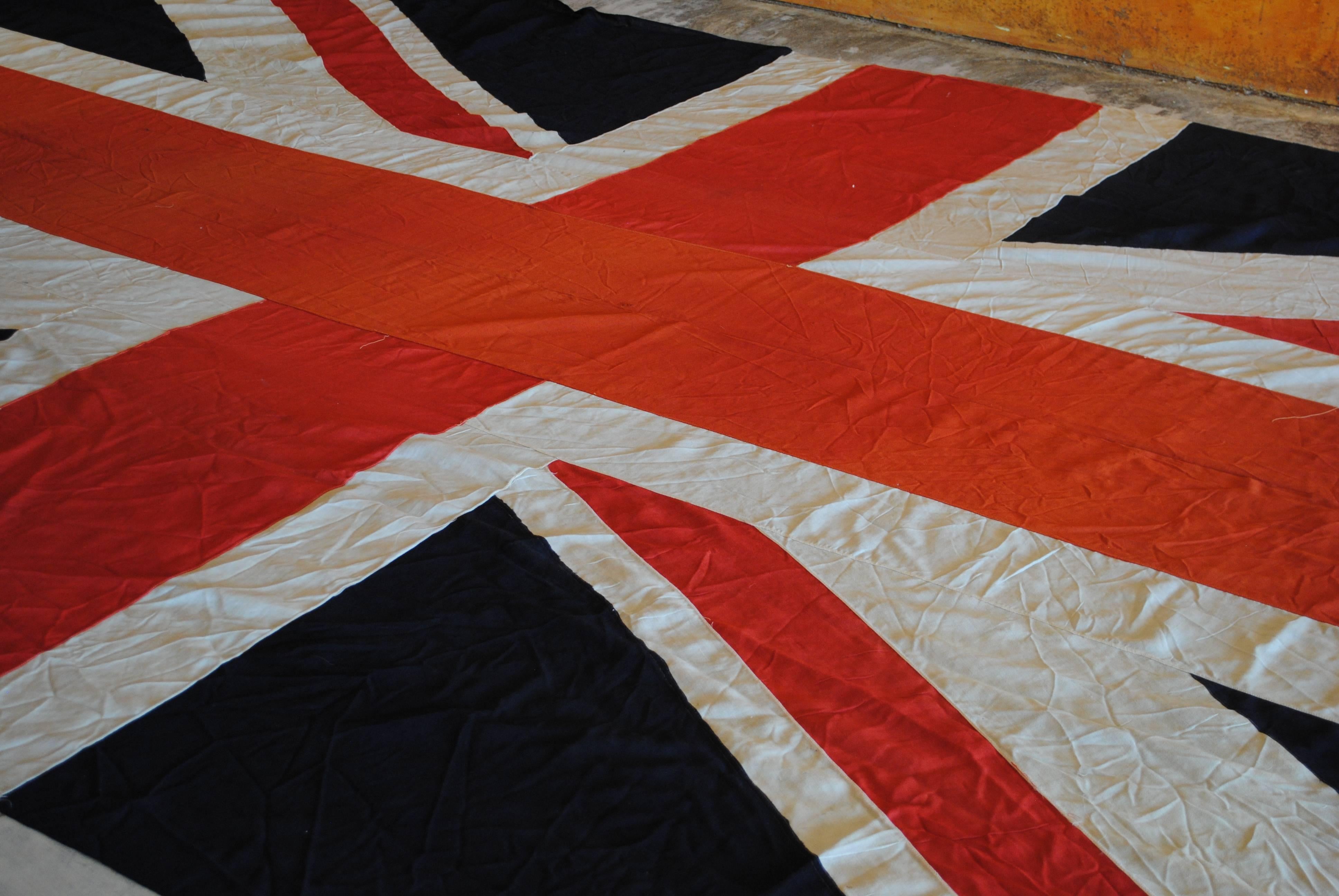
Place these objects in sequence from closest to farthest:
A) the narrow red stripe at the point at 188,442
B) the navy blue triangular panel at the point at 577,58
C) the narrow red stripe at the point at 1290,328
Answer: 1. the narrow red stripe at the point at 188,442
2. the narrow red stripe at the point at 1290,328
3. the navy blue triangular panel at the point at 577,58

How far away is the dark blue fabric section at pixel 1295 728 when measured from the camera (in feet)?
3.70

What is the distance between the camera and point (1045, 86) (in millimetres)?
2756

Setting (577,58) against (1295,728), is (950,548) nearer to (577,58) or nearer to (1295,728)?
(1295,728)

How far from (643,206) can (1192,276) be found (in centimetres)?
102

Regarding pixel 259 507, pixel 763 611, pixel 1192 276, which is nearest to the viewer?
→ pixel 763 611

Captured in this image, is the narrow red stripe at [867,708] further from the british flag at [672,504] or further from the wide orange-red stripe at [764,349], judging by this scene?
the wide orange-red stripe at [764,349]

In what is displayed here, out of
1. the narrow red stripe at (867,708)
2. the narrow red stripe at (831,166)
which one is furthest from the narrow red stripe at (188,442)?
the narrow red stripe at (831,166)

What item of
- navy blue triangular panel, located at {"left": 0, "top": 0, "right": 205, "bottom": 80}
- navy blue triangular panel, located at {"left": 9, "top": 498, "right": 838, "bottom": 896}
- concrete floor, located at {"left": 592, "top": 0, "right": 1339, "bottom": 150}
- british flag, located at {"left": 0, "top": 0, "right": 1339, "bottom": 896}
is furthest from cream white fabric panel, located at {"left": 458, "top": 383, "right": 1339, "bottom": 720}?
navy blue triangular panel, located at {"left": 0, "top": 0, "right": 205, "bottom": 80}

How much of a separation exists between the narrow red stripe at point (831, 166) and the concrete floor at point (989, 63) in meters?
0.27

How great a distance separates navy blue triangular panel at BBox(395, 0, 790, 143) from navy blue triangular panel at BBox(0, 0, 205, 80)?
0.62 m

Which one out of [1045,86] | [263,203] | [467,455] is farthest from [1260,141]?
[263,203]

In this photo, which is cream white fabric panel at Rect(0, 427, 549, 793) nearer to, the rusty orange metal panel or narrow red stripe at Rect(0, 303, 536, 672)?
narrow red stripe at Rect(0, 303, 536, 672)

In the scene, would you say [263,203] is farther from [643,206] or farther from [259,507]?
[259,507]

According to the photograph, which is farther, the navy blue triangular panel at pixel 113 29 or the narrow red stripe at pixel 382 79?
the navy blue triangular panel at pixel 113 29
